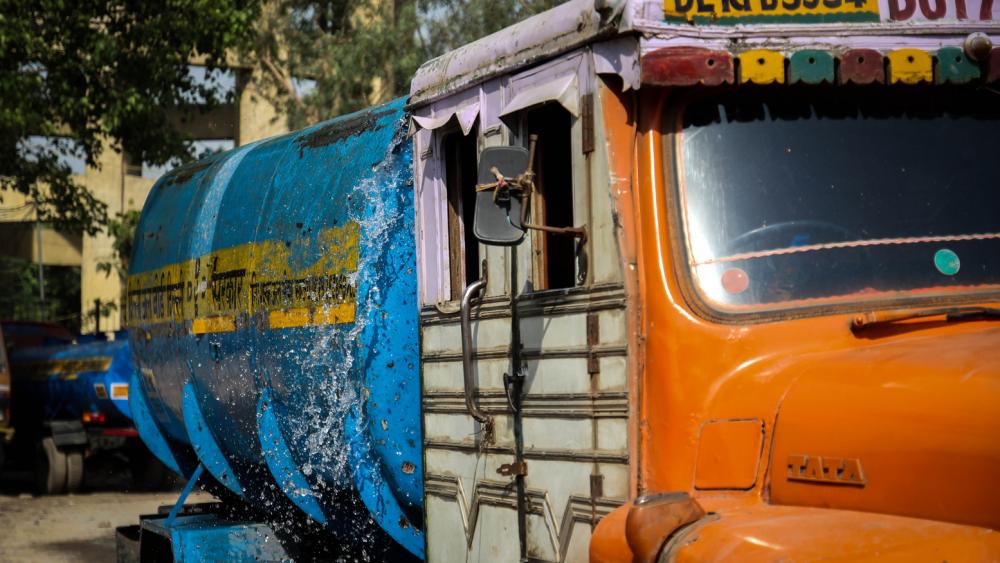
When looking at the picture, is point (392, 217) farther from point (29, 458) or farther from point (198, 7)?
point (29, 458)

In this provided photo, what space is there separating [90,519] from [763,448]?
1295 cm

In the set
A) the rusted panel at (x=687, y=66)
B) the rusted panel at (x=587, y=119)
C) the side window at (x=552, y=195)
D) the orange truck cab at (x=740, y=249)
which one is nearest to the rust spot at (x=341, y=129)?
the side window at (x=552, y=195)

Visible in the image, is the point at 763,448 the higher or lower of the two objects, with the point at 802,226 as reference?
lower

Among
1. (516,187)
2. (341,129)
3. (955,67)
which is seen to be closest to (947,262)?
(955,67)

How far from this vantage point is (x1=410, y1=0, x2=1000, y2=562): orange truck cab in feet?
13.0

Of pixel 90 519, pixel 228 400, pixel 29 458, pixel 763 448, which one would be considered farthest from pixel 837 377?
pixel 29 458

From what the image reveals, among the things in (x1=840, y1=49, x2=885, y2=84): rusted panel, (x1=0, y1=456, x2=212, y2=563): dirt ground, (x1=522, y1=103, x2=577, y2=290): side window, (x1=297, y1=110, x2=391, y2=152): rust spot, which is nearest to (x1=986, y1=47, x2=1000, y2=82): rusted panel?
(x1=840, y1=49, x2=885, y2=84): rusted panel

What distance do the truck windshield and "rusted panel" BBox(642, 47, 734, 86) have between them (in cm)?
15

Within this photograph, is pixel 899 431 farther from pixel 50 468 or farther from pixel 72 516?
pixel 50 468

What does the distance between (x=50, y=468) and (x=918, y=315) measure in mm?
15990

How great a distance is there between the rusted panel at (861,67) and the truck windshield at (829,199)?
144 millimetres

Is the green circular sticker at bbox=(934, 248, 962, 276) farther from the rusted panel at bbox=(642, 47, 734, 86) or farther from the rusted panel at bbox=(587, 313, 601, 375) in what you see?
the rusted panel at bbox=(587, 313, 601, 375)

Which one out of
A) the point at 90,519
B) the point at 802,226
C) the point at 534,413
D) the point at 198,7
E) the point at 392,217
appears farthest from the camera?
the point at 198,7

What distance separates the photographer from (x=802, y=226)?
175 inches
